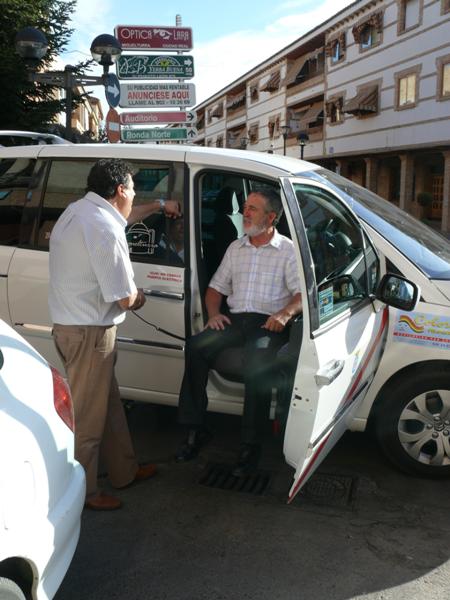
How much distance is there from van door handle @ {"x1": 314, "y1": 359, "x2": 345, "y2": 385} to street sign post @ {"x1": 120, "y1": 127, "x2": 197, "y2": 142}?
8.59 metres

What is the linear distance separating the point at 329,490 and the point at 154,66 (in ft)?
27.9

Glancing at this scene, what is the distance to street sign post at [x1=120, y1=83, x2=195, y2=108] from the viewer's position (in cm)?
1022

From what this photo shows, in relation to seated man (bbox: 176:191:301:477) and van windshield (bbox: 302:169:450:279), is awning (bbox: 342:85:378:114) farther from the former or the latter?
seated man (bbox: 176:191:301:477)

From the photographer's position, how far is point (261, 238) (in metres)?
3.82

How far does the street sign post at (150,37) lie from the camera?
9977mm

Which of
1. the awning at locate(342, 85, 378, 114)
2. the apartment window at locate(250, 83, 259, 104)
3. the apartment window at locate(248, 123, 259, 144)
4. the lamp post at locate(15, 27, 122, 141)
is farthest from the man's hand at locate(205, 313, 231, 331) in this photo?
the apartment window at locate(250, 83, 259, 104)

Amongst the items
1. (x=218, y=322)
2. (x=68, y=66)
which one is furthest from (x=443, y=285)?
(x=68, y=66)

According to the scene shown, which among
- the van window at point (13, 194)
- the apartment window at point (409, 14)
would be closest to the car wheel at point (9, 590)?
the van window at point (13, 194)

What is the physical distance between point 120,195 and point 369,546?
7.08ft

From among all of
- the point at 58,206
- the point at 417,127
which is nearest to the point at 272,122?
the point at 417,127

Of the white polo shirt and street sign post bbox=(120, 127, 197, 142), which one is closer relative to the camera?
the white polo shirt

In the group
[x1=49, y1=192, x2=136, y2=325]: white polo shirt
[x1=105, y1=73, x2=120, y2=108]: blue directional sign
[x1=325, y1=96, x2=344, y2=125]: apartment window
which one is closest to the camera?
[x1=49, y1=192, x2=136, y2=325]: white polo shirt

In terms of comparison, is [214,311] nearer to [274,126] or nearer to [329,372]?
[329,372]

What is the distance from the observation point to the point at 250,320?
3715mm
